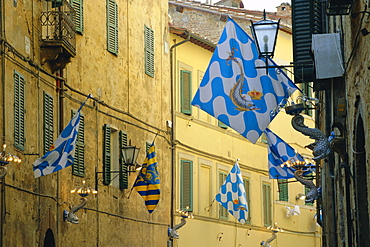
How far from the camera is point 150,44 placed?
88.2 ft

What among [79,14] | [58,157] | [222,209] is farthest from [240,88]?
[222,209]

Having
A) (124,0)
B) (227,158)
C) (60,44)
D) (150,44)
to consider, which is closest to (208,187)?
(227,158)

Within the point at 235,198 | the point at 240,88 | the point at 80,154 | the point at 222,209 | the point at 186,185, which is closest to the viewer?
the point at 240,88

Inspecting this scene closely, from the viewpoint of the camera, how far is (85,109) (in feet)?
70.7

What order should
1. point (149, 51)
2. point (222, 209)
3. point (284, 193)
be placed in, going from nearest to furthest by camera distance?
point (149, 51) → point (222, 209) → point (284, 193)

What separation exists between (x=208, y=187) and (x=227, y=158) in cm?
193

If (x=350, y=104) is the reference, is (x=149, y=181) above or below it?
above

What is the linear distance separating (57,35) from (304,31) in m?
6.13

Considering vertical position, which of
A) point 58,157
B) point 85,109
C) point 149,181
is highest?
point 85,109

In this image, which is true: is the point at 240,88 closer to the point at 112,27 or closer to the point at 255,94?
the point at 255,94

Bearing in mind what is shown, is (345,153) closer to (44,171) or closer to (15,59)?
(44,171)

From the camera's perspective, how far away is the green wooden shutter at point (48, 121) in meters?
18.9

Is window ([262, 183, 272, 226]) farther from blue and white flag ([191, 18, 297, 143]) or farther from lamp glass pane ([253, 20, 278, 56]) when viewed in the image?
lamp glass pane ([253, 20, 278, 56])

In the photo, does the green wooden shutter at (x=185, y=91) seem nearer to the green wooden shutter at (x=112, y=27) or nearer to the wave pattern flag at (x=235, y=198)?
the wave pattern flag at (x=235, y=198)
